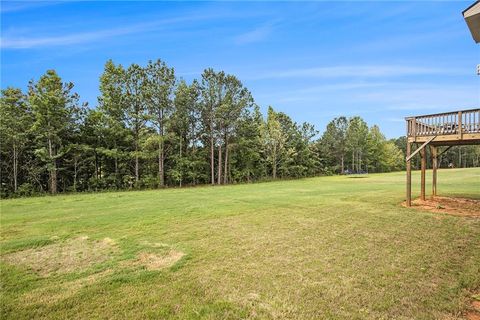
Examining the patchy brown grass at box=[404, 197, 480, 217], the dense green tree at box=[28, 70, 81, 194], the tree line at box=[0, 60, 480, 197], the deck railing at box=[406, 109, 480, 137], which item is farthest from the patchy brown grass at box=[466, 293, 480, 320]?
the dense green tree at box=[28, 70, 81, 194]

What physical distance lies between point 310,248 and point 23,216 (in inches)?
378

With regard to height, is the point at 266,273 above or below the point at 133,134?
below

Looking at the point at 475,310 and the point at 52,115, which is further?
the point at 52,115

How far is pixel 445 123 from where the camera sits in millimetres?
9070

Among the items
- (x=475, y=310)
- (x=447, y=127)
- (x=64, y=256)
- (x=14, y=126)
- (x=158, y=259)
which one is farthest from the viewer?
(x=14, y=126)

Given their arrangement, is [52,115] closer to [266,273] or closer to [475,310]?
[266,273]

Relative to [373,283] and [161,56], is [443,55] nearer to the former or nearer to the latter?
[373,283]

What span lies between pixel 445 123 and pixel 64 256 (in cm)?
1191

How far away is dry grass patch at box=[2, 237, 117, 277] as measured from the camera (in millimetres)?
4110

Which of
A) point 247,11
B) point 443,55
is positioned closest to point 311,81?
point 443,55

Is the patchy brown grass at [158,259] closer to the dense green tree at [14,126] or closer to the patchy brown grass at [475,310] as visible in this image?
the patchy brown grass at [475,310]

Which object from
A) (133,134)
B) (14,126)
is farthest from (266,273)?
(14,126)

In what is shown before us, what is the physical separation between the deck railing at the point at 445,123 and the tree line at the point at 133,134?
18608mm

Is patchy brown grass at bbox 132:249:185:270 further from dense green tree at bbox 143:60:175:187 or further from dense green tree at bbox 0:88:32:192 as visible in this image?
dense green tree at bbox 0:88:32:192
